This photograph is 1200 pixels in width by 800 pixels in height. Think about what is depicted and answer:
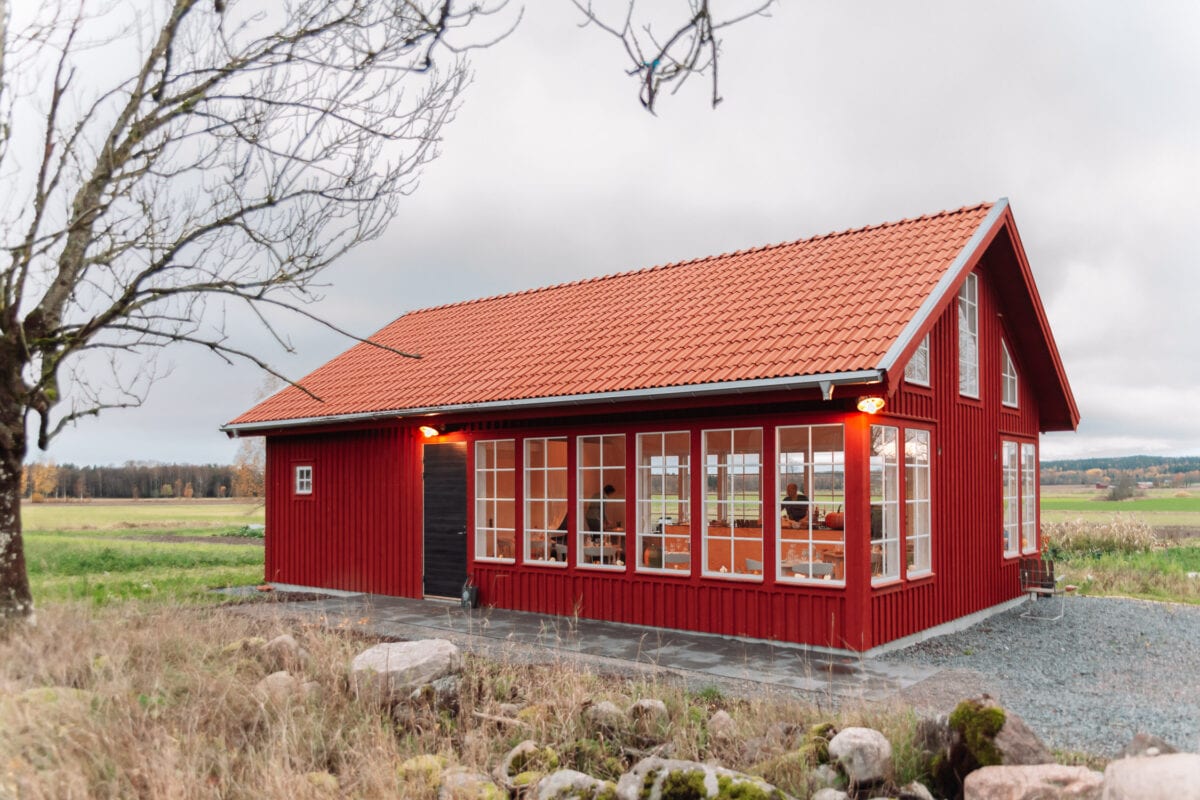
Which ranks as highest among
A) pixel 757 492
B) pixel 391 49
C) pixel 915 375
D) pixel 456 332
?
pixel 391 49

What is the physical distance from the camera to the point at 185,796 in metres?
4.55

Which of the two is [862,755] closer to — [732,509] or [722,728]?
[722,728]

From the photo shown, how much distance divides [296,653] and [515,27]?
16.7 ft

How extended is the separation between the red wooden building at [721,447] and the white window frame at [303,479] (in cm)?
6

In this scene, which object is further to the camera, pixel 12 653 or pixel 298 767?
pixel 12 653

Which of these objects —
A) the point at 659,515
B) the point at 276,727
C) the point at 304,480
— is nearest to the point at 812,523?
the point at 659,515

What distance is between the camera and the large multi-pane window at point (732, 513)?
9.91m

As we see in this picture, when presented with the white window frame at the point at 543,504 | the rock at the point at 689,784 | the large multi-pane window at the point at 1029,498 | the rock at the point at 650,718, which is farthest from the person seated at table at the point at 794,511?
the large multi-pane window at the point at 1029,498

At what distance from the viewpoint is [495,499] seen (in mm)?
12305

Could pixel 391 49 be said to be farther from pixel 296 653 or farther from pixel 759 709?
pixel 759 709

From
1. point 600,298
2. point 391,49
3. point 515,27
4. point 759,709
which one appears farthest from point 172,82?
point 759,709

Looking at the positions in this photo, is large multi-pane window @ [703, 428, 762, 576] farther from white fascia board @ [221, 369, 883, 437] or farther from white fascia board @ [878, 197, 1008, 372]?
white fascia board @ [878, 197, 1008, 372]

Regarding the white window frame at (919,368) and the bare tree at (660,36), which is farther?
the white window frame at (919,368)

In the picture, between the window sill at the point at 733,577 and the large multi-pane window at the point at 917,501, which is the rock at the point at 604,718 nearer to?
Result: the window sill at the point at 733,577
